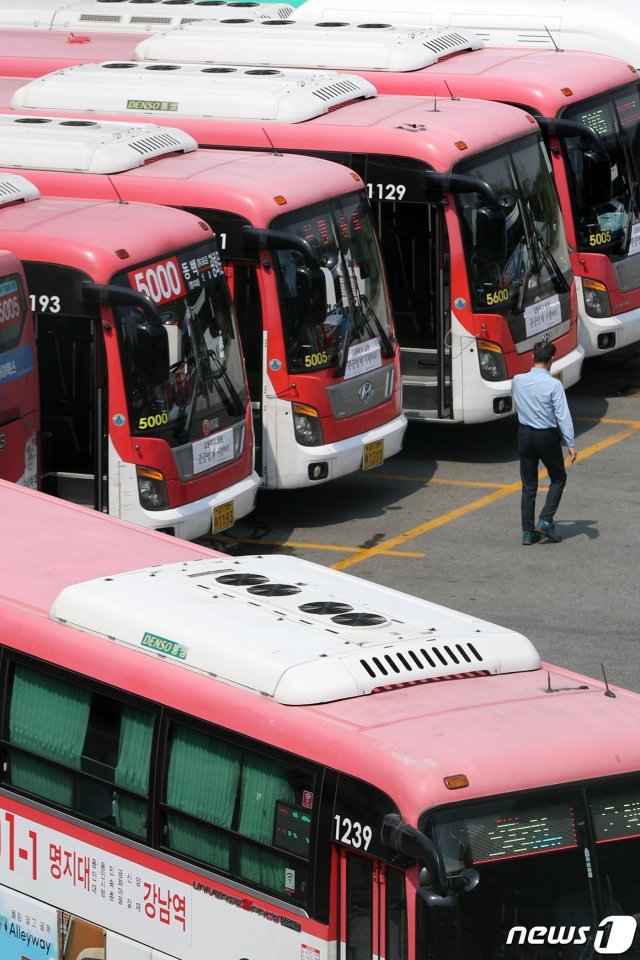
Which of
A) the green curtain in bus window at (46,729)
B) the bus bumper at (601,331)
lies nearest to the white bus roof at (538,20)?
the bus bumper at (601,331)

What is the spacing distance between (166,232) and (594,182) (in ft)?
20.0

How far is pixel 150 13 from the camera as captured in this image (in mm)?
22922

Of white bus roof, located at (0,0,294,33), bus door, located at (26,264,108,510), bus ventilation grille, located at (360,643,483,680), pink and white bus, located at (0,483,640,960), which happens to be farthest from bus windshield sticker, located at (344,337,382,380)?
bus ventilation grille, located at (360,643,483,680)

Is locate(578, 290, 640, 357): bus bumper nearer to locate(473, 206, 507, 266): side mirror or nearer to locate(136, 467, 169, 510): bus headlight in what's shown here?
locate(473, 206, 507, 266): side mirror

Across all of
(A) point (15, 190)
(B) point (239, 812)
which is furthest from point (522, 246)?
(B) point (239, 812)

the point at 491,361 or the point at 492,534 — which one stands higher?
the point at 491,361

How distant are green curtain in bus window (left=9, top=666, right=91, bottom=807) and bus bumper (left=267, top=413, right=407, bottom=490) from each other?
715 centimetres

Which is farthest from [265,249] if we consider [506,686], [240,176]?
[506,686]

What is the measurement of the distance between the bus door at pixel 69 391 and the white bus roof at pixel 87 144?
2.16 meters

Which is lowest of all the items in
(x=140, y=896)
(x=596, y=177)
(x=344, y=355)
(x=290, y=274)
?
(x=344, y=355)

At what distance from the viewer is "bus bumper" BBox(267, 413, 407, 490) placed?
51.4 ft

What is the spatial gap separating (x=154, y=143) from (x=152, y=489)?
3.74 m

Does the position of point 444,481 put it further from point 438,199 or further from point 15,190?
point 15,190

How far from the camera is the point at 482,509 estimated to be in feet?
54.2
